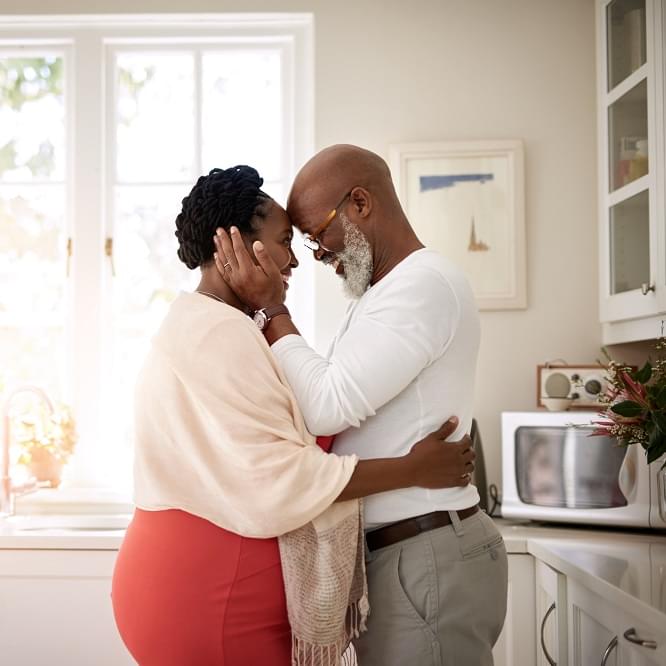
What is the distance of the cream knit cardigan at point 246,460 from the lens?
1.33 meters

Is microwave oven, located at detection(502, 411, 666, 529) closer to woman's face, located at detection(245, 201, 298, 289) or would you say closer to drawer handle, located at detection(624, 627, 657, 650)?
drawer handle, located at detection(624, 627, 657, 650)

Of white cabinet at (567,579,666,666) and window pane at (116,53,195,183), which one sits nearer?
white cabinet at (567,579,666,666)

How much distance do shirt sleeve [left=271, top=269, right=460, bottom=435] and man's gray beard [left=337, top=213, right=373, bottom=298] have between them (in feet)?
0.47

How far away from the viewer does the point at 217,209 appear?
1.49m

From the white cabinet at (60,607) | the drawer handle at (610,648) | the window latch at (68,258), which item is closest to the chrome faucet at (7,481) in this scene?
the white cabinet at (60,607)

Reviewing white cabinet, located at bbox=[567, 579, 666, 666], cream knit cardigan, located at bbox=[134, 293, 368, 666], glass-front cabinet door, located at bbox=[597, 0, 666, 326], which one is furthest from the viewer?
glass-front cabinet door, located at bbox=[597, 0, 666, 326]

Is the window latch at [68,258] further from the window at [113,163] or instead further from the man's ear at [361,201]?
the man's ear at [361,201]

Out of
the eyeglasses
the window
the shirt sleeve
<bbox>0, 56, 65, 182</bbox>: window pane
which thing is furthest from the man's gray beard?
<bbox>0, 56, 65, 182</bbox>: window pane

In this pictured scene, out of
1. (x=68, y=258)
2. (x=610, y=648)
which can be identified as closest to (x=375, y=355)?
(x=610, y=648)

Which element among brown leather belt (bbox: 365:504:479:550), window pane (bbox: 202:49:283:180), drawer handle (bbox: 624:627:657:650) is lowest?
drawer handle (bbox: 624:627:657:650)

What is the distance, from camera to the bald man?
137 centimetres

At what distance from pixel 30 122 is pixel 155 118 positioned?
0.42 meters

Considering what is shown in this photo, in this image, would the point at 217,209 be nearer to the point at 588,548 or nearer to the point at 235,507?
the point at 235,507

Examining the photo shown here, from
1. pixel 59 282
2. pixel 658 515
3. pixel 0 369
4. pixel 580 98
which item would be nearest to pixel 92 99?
pixel 59 282
